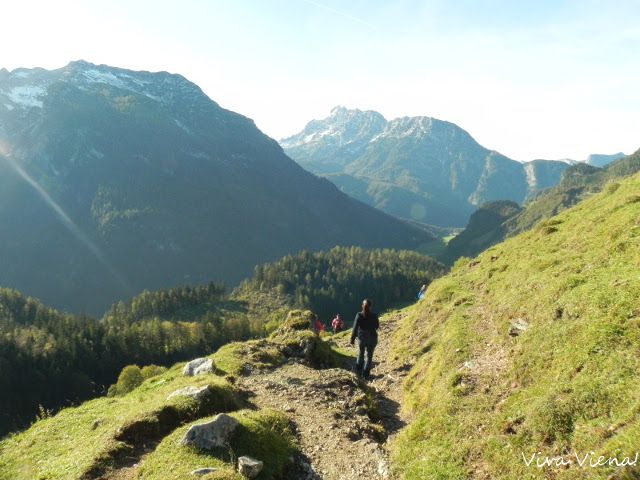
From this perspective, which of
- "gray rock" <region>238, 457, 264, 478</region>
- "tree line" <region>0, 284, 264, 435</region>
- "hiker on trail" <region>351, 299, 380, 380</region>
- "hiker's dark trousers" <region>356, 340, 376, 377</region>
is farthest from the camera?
"tree line" <region>0, 284, 264, 435</region>

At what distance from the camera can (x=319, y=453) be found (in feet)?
51.5

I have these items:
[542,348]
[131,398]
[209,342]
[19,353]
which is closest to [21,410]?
[19,353]

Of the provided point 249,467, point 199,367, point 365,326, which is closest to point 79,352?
point 199,367

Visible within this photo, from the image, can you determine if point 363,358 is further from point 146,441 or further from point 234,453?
point 146,441

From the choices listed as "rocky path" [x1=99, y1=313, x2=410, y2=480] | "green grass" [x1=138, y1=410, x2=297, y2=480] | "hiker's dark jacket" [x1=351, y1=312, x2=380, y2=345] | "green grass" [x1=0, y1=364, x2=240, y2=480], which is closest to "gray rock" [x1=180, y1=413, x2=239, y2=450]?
"green grass" [x1=138, y1=410, x2=297, y2=480]

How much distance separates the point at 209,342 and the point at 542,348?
153m

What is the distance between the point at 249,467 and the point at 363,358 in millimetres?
13770

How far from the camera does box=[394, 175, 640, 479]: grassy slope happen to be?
38.0ft

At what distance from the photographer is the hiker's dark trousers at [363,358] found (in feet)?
83.5

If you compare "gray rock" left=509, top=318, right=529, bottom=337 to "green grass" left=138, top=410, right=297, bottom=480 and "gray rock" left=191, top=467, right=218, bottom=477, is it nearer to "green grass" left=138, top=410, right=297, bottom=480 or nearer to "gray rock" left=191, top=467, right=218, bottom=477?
"green grass" left=138, top=410, right=297, bottom=480

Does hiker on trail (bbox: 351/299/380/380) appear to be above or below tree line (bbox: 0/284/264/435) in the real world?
above

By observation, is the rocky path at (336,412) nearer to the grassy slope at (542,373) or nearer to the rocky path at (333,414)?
the rocky path at (333,414)

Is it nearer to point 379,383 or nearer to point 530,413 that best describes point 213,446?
point 530,413

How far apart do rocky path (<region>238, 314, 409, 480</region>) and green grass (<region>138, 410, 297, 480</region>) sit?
811 mm
